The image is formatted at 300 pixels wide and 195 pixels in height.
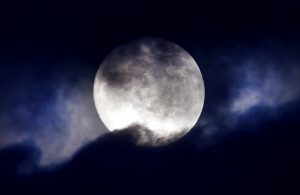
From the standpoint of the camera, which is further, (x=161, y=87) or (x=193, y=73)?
(x=193, y=73)

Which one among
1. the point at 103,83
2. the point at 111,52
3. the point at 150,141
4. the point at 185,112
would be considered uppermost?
the point at 111,52

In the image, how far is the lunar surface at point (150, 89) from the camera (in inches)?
1099

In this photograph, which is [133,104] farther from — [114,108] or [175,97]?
[175,97]

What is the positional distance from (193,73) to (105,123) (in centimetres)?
876

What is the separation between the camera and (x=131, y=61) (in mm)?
28906

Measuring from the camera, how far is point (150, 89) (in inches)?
1094

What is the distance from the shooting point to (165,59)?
28.7 m

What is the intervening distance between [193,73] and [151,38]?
4.75 meters

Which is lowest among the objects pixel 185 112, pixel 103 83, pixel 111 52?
pixel 185 112

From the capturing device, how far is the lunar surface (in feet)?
91.6

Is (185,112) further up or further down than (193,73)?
further down

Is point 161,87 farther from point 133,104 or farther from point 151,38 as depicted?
point 151,38

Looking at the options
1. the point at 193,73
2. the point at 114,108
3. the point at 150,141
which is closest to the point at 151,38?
the point at 193,73

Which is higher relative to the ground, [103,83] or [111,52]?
[111,52]
